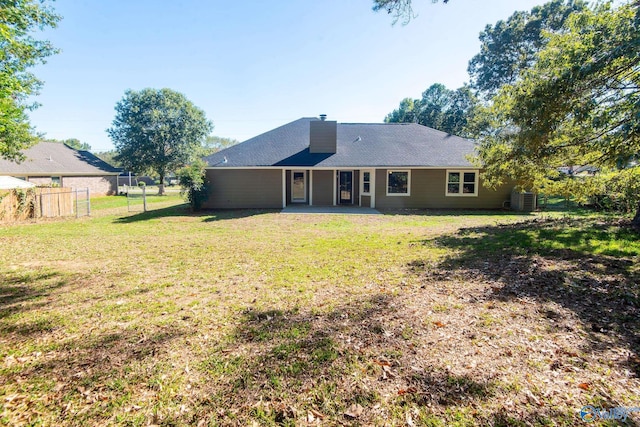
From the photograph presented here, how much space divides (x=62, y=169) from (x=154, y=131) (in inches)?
352

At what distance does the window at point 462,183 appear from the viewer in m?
16.2

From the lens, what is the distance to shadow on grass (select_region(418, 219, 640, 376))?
12.8 ft

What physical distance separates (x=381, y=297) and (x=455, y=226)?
744 centimetres

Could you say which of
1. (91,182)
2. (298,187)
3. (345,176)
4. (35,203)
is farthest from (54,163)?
(345,176)

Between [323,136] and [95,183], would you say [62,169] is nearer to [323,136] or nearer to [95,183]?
[95,183]

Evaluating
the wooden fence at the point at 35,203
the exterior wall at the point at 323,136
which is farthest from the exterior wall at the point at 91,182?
the exterior wall at the point at 323,136

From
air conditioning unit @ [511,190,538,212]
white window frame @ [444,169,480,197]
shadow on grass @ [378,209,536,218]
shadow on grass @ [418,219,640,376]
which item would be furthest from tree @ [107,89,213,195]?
shadow on grass @ [418,219,640,376]

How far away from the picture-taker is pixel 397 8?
7.80 meters

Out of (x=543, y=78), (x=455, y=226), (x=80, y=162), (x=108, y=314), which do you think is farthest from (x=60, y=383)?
(x=80, y=162)

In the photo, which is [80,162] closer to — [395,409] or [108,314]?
[108,314]

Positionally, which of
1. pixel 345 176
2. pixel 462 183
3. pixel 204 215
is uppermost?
pixel 345 176

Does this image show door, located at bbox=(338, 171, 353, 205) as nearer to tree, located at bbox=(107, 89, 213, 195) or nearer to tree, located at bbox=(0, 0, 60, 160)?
tree, located at bbox=(0, 0, 60, 160)

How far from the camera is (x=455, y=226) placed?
1109cm

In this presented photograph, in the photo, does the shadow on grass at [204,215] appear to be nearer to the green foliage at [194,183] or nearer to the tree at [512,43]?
the green foliage at [194,183]
